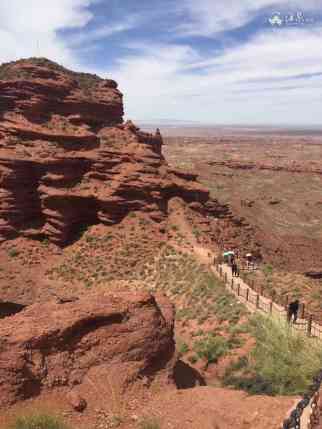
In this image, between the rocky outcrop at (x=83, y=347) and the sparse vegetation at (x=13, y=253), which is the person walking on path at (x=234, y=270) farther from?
the sparse vegetation at (x=13, y=253)

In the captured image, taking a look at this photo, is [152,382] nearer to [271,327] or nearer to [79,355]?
[79,355]

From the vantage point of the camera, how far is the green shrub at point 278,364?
11.8m

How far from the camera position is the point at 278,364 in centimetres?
1327

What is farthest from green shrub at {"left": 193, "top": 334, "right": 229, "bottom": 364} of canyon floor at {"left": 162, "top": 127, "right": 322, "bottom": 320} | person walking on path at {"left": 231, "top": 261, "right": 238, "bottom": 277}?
person walking on path at {"left": 231, "top": 261, "right": 238, "bottom": 277}

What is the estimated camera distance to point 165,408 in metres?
9.78

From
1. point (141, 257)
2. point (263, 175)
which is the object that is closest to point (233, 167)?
point (263, 175)

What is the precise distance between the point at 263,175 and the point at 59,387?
3136 inches

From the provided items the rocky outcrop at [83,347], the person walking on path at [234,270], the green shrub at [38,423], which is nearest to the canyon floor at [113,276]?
the rocky outcrop at [83,347]

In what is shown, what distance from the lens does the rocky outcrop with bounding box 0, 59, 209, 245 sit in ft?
97.3

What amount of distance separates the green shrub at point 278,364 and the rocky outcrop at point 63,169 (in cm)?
1536

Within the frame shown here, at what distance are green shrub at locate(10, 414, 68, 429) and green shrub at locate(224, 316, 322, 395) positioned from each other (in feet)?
20.1

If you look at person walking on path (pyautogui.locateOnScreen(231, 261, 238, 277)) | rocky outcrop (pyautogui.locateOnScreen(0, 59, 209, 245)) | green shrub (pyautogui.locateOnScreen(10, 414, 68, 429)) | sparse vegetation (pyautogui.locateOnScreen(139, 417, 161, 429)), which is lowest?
person walking on path (pyautogui.locateOnScreen(231, 261, 238, 277))

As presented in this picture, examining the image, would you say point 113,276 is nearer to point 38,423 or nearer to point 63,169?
point 63,169

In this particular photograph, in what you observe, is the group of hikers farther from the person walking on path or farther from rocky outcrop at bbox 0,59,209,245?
rocky outcrop at bbox 0,59,209,245
